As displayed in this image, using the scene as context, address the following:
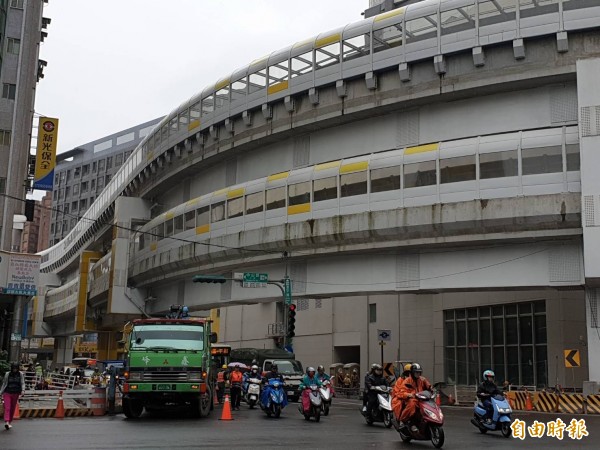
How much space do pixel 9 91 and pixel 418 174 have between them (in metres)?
29.4

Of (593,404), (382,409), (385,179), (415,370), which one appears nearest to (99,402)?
(382,409)

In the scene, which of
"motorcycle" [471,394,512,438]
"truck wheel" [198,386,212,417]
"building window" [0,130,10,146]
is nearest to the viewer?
"motorcycle" [471,394,512,438]

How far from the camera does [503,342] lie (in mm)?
39719

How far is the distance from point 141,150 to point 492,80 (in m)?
29.3

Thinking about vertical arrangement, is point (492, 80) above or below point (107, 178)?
below

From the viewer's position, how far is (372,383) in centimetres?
1822

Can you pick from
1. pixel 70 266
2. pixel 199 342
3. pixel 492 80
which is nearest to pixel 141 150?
pixel 492 80

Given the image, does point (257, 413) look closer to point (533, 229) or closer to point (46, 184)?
point (533, 229)

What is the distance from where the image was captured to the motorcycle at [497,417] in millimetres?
16016

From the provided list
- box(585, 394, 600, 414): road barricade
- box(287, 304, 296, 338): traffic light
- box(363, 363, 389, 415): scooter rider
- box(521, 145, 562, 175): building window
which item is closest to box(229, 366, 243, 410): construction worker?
box(363, 363, 389, 415): scooter rider

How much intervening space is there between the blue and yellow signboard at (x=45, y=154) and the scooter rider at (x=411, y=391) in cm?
3347

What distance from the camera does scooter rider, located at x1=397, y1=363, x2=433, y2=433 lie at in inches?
552

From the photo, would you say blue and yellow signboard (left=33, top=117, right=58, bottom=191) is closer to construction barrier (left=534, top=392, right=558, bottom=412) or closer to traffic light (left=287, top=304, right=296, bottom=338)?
traffic light (left=287, top=304, right=296, bottom=338)

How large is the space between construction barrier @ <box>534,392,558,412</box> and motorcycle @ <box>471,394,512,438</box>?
11.5 m
